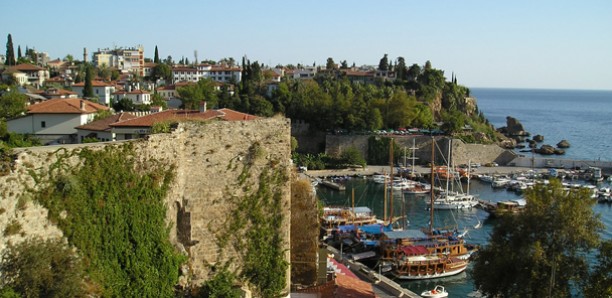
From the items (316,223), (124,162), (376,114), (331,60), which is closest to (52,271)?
(124,162)

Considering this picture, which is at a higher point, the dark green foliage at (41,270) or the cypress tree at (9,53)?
the cypress tree at (9,53)

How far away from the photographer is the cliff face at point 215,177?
1138 centimetres

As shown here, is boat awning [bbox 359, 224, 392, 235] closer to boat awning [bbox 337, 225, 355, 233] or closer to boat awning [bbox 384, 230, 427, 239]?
boat awning [bbox 337, 225, 355, 233]

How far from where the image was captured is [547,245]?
49.3ft

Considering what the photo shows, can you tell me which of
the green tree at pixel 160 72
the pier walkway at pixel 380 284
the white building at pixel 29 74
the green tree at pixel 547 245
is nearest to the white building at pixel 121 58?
the green tree at pixel 160 72

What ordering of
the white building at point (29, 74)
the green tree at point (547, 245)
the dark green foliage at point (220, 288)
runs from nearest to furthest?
the dark green foliage at point (220, 288) → the green tree at point (547, 245) → the white building at point (29, 74)

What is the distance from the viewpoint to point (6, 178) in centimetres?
855

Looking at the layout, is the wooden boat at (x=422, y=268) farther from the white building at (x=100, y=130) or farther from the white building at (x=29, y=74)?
the white building at (x=29, y=74)

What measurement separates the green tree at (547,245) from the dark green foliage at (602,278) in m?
0.31

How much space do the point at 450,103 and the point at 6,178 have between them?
249 ft

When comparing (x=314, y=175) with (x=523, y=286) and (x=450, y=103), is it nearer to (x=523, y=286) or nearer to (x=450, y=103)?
(x=450, y=103)

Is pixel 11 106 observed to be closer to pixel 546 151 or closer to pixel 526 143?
pixel 546 151

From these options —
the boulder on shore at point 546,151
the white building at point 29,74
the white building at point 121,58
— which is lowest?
the boulder on shore at point 546,151

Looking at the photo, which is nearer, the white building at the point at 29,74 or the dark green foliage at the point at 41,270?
the dark green foliage at the point at 41,270
